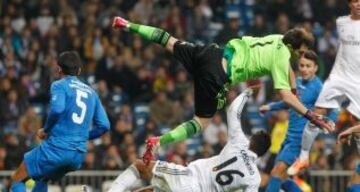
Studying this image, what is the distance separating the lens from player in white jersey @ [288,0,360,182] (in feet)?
53.6

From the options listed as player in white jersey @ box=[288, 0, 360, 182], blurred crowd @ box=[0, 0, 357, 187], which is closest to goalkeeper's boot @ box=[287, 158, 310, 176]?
player in white jersey @ box=[288, 0, 360, 182]

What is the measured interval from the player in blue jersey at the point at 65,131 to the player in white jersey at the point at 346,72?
2.91 metres

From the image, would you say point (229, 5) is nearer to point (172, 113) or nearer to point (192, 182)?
point (172, 113)

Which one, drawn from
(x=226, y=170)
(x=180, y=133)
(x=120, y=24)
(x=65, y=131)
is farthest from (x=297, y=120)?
(x=65, y=131)

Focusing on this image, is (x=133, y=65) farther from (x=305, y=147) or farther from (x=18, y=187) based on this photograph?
(x=18, y=187)

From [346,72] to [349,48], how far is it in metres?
0.30

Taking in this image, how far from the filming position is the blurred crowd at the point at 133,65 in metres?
22.6

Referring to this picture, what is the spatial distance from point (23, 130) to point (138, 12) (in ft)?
15.7

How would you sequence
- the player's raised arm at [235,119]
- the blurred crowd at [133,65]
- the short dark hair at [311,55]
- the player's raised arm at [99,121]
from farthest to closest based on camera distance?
the blurred crowd at [133,65] → the short dark hair at [311,55] → the player's raised arm at [99,121] → the player's raised arm at [235,119]

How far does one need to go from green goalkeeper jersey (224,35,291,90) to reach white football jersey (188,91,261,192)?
44 cm

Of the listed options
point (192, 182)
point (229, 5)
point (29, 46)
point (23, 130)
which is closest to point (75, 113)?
point (192, 182)

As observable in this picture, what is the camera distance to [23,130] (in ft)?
75.8

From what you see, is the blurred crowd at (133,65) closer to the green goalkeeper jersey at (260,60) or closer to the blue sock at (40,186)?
the blue sock at (40,186)

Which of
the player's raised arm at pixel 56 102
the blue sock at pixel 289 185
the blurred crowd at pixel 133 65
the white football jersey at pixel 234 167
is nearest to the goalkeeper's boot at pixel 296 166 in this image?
the blue sock at pixel 289 185
